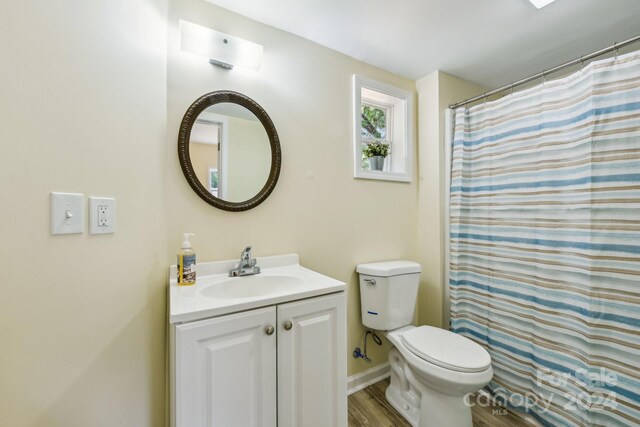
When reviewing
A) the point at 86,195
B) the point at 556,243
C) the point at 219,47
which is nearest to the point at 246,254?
the point at 86,195

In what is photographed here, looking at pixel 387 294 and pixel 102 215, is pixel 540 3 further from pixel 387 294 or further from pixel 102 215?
pixel 102 215

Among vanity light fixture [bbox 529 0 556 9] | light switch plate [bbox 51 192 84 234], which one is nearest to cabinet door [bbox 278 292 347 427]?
light switch plate [bbox 51 192 84 234]

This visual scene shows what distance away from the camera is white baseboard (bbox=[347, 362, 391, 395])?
5.66 feet

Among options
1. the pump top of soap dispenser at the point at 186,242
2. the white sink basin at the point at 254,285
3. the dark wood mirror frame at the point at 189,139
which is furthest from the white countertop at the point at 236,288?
the dark wood mirror frame at the point at 189,139

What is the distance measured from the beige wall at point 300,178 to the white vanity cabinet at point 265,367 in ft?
1.67

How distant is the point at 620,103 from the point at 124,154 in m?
2.16

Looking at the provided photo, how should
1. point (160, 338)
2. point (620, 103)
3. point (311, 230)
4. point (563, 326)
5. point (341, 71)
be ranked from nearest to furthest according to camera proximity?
point (160, 338)
point (620, 103)
point (563, 326)
point (311, 230)
point (341, 71)

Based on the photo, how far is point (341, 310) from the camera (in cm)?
109

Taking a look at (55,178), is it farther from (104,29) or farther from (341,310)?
(341,310)

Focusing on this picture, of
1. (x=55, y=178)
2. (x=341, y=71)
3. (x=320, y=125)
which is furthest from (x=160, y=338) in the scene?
(x=341, y=71)

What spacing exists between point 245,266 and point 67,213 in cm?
69

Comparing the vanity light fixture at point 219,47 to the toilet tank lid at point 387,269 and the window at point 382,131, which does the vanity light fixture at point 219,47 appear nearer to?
the window at point 382,131

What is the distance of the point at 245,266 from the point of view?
50.5 inches

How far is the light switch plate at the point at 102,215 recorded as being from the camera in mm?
843
